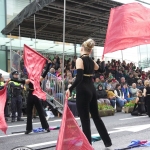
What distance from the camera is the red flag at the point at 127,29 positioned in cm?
619

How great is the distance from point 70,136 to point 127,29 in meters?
2.95

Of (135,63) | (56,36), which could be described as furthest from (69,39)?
(135,63)

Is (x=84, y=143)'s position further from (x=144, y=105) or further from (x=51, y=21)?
(x=51, y=21)

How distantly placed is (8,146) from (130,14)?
12.7 feet

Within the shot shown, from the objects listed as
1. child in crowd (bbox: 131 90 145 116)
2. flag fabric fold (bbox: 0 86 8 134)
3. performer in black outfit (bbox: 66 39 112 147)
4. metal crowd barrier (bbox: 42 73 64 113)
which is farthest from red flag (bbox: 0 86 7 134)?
child in crowd (bbox: 131 90 145 116)

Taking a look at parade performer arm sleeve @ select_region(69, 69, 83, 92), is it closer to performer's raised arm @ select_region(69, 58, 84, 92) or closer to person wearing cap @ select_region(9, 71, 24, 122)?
performer's raised arm @ select_region(69, 58, 84, 92)

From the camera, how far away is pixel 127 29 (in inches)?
249

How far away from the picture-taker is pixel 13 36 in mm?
20172

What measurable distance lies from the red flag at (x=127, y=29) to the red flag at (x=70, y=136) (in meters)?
2.24

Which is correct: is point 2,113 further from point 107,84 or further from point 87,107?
point 107,84

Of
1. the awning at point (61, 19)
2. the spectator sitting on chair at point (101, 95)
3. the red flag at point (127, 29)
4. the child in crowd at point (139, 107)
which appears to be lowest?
the child in crowd at point (139, 107)

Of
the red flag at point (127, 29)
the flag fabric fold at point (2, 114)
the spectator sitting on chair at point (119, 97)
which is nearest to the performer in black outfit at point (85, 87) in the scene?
the red flag at point (127, 29)

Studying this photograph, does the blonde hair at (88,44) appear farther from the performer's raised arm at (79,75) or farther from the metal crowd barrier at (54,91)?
the metal crowd barrier at (54,91)

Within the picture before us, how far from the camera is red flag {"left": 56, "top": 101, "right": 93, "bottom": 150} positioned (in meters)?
4.21
